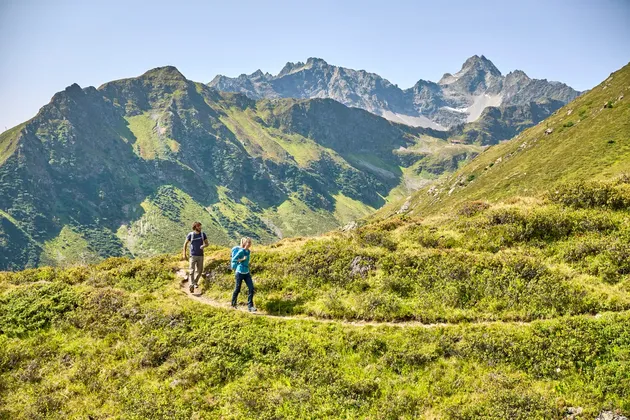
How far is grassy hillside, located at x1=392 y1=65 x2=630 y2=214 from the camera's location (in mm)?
76250

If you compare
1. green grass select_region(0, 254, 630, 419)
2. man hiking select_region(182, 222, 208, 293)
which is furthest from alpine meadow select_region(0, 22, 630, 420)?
man hiking select_region(182, 222, 208, 293)

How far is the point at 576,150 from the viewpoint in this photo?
3546 inches

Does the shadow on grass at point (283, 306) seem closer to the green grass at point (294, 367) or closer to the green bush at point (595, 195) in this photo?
the green grass at point (294, 367)

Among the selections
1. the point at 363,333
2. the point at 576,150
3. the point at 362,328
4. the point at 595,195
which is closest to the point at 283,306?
the point at 362,328

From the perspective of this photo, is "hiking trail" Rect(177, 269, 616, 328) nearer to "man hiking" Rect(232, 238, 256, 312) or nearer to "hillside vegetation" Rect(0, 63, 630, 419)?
"hillside vegetation" Rect(0, 63, 630, 419)

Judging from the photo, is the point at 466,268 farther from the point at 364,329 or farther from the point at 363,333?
the point at 363,333

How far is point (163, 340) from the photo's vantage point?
51.7 ft

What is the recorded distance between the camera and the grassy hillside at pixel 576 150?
76.2 meters

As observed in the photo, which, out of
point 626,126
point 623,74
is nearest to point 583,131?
point 626,126

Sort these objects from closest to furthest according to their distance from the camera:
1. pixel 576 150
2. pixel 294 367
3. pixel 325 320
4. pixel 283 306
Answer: pixel 294 367 → pixel 325 320 → pixel 283 306 → pixel 576 150

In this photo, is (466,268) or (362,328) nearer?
(362,328)

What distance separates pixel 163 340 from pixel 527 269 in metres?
16.7

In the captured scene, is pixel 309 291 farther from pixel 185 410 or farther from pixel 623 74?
pixel 623 74

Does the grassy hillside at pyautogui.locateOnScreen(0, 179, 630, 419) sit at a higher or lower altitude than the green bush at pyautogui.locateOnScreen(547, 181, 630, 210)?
lower
